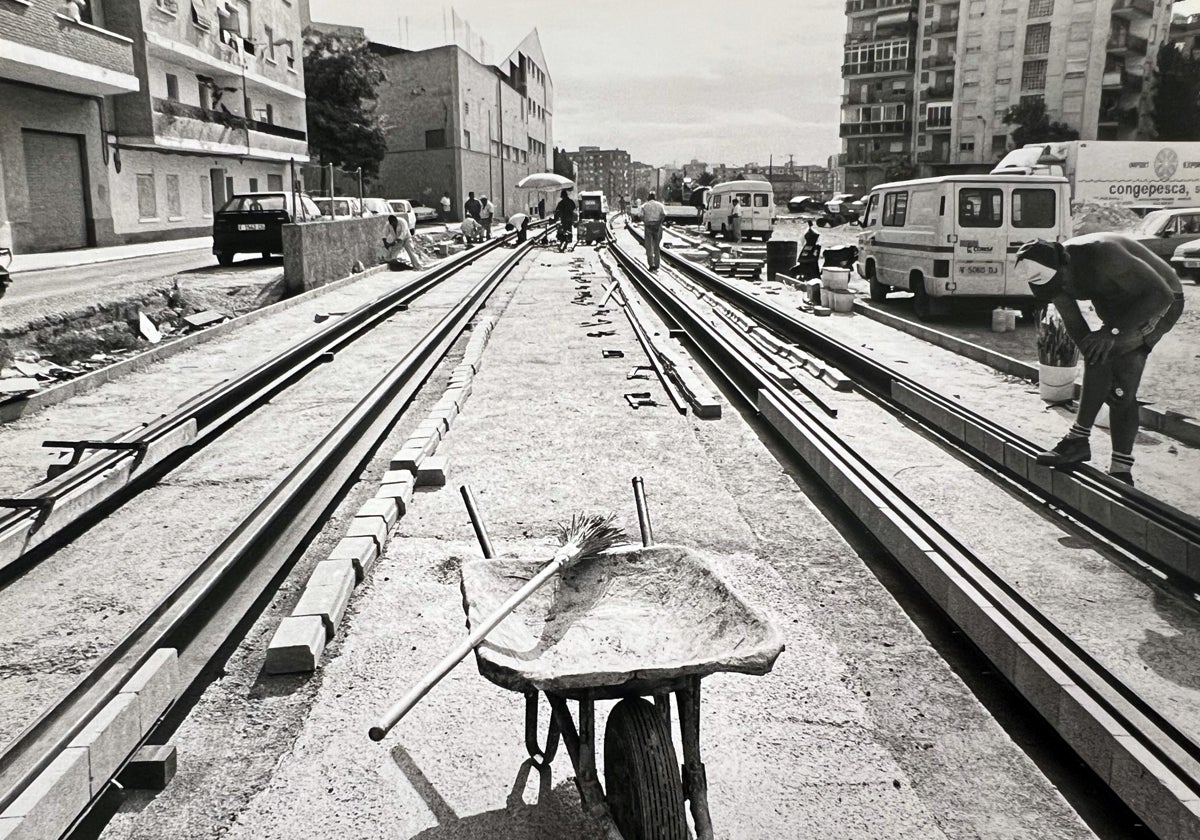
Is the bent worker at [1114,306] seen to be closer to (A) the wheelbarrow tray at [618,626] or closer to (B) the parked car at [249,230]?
(A) the wheelbarrow tray at [618,626]

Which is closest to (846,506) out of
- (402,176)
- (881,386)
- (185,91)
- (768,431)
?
(768,431)

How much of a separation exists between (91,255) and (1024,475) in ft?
79.8

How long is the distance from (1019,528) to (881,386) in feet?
16.5

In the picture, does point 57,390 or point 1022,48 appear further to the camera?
point 1022,48

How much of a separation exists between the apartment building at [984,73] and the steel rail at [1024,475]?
3945 centimetres

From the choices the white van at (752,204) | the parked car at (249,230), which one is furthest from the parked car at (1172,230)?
the parked car at (249,230)

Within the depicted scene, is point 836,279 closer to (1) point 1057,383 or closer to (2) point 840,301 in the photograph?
(2) point 840,301

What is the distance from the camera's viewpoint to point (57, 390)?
9828 mm

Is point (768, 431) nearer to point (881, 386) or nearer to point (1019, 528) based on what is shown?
point (881, 386)

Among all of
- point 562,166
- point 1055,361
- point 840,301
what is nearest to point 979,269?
point 840,301

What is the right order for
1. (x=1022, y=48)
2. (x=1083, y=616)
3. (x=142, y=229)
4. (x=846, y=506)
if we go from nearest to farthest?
Result: (x=1083, y=616) → (x=846, y=506) → (x=142, y=229) → (x=1022, y=48)

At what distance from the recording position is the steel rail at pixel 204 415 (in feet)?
19.4

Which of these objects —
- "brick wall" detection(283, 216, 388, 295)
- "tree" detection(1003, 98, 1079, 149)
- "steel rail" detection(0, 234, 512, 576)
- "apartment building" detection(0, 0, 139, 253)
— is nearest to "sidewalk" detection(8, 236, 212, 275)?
"apartment building" detection(0, 0, 139, 253)

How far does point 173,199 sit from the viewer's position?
34.4 meters
